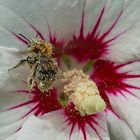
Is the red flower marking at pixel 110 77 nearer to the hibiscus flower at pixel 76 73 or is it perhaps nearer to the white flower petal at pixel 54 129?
the hibiscus flower at pixel 76 73

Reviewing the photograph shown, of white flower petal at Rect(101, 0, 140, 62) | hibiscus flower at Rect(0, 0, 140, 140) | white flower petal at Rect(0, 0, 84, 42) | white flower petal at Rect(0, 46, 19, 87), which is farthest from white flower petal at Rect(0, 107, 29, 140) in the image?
white flower petal at Rect(101, 0, 140, 62)

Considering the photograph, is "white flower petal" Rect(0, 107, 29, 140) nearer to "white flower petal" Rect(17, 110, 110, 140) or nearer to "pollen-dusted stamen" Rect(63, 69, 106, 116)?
"white flower petal" Rect(17, 110, 110, 140)

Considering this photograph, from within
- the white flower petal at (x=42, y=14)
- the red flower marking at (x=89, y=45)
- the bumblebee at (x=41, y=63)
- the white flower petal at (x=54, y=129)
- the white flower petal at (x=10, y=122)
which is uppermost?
the white flower petal at (x=42, y=14)

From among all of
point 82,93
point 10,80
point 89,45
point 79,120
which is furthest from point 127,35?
point 10,80

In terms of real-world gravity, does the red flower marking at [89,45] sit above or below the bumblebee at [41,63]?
above

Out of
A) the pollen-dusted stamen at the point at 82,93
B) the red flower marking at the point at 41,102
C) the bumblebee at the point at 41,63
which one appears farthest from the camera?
the red flower marking at the point at 41,102

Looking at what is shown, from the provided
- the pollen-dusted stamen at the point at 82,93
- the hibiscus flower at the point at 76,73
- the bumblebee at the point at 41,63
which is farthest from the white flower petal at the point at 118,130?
the bumblebee at the point at 41,63

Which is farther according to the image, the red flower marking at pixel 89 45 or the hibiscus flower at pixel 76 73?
the red flower marking at pixel 89 45

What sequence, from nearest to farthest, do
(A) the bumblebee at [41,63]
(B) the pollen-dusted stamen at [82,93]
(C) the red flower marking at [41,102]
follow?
(A) the bumblebee at [41,63]
(B) the pollen-dusted stamen at [82,93]
(C) the red flower marking at [41,102]

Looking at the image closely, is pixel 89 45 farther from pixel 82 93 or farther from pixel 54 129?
pixel 54 129
